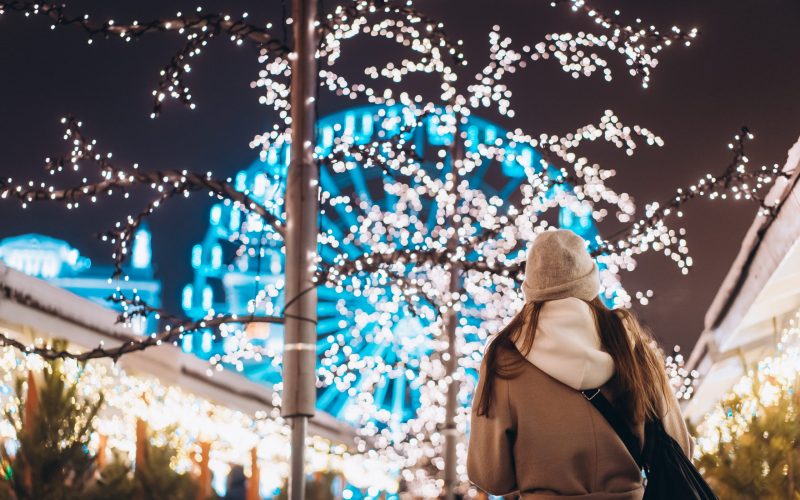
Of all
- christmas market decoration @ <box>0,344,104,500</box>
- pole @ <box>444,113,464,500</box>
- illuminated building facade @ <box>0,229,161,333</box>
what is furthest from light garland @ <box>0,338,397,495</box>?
illuminated building facade @ <box>0,229,161,333</box>

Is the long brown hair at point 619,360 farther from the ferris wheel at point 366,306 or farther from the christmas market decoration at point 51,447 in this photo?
the ferris wheel at point 366,306

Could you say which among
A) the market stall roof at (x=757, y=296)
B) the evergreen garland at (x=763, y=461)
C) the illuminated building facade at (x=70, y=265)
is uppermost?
the illuminated building facade at (x=70, y=265)

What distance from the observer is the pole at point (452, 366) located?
8508mm

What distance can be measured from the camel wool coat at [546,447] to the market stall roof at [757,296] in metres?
3.04

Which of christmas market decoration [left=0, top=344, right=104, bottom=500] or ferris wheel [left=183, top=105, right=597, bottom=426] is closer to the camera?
christmas market decoration [left=0, top=344, right=104, bottom=500]

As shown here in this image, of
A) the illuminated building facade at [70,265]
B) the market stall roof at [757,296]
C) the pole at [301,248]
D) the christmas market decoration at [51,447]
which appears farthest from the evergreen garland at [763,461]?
the illuminated building facade at [70,265]

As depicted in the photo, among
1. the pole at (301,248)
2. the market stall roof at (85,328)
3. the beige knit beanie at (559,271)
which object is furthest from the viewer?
the market stall roof at (85,328)

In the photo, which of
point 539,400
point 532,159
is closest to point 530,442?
point 539,400

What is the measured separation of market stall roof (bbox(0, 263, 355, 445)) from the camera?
433 centimetres

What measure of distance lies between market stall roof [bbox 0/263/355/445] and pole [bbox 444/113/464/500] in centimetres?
267

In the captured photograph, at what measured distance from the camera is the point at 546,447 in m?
2.26

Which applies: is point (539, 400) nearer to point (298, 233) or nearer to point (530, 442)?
point (530, 442)

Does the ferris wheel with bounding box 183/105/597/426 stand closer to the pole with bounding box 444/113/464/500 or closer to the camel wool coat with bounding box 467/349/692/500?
the pole with bounding box 444/113/464/500

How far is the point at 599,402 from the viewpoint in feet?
7.59
